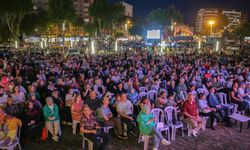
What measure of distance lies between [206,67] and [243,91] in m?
6.80

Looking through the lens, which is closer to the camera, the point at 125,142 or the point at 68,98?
the point at 125,142

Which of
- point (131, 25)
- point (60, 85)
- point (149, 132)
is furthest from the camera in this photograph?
point (131, 25)

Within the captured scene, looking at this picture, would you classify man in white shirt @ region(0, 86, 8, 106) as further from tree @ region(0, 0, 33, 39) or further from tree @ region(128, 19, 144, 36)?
tree @ region(128, 19, 144, 36)

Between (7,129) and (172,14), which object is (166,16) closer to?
(172,14)

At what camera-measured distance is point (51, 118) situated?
7.24 meters

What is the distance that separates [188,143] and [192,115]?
942 mm

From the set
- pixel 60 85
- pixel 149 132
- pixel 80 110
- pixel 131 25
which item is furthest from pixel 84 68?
pixel 131 25

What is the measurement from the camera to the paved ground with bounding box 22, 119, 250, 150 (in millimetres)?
7031

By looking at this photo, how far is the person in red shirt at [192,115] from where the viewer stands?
7.92m

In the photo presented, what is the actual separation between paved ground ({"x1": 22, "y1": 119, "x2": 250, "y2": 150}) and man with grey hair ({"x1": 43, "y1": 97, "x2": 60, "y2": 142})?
0.25 metres

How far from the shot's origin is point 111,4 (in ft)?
182

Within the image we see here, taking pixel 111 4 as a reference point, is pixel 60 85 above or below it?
below

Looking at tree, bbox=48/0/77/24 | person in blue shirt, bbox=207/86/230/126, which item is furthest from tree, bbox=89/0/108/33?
person in blue shirt, bbox=207/86/230/126

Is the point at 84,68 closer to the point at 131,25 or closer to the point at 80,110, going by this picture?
the point at 80,110
